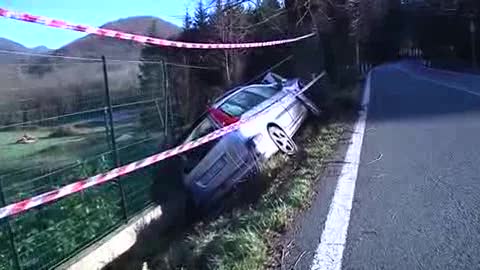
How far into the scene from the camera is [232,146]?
Result: 7594 millimetres

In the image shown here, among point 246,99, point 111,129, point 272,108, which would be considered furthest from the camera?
point 246,99

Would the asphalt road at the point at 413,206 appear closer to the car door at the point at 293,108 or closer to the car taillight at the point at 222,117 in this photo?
the car door at the point at 293,108

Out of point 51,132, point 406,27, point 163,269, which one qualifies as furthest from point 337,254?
point 406,27

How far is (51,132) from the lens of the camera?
6.26 metres

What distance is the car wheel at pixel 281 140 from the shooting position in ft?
26.3

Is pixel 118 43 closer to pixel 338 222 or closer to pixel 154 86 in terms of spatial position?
pixel 154 86

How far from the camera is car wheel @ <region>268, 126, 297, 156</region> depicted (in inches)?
316

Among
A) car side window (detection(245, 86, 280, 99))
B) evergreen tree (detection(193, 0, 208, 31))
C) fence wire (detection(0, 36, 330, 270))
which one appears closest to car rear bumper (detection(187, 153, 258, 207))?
fence wire (detection(0, 36, 330, 270))

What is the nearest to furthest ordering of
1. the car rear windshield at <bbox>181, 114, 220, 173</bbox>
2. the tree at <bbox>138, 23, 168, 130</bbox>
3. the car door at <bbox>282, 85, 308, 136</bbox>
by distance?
the car rear windshield at <bbox>181, 114, 220, 173</bbox>, the tree at <bbox>138, 23, 168, 130</bbox>, the car door at <bbox>282, 85, 308, 136</bbox>

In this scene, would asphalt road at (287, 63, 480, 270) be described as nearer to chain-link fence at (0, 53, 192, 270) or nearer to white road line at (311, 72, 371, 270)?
white road line at (311, 72, 371, 270)

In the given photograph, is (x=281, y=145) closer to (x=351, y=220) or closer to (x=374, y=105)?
(x=351, y=220)

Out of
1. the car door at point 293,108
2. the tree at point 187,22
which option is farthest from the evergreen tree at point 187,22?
the car door at point 293,108

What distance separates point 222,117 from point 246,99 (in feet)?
4.17

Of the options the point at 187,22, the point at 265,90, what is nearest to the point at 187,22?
the point at 187,22
